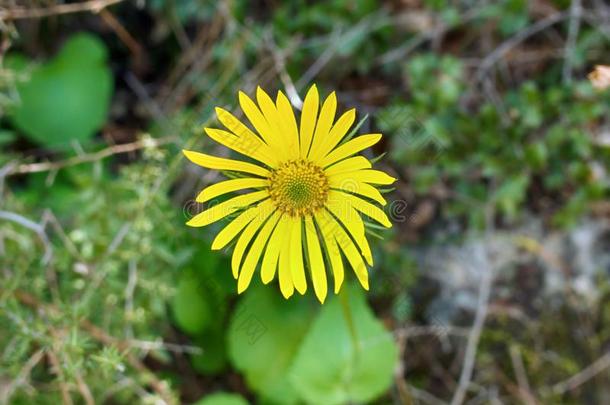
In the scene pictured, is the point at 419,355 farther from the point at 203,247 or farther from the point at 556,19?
the point at 556,19

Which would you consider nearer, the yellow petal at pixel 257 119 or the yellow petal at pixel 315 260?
the yellow petal at pixel 257 119

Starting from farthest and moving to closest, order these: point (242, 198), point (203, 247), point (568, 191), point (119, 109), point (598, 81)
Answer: point (119, 109), point (568, 191), point (203, 247), point (598, 81), point (242, 198)

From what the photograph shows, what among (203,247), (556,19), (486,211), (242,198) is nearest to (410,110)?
(486,211)

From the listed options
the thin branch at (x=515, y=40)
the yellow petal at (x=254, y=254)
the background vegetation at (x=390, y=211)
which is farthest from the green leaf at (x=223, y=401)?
the thin branch at (x=515, y=40)

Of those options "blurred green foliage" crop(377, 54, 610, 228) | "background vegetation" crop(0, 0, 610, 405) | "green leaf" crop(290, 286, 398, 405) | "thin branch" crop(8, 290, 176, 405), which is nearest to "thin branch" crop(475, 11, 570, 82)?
"background vegetation" crop(0, 0, 610, 405)

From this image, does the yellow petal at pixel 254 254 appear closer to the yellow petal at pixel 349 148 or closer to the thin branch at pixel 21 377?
the yellow petal at pixel 349 148

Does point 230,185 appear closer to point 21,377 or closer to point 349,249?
point 349,249

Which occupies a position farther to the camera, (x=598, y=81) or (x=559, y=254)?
(x=559, y=254)
